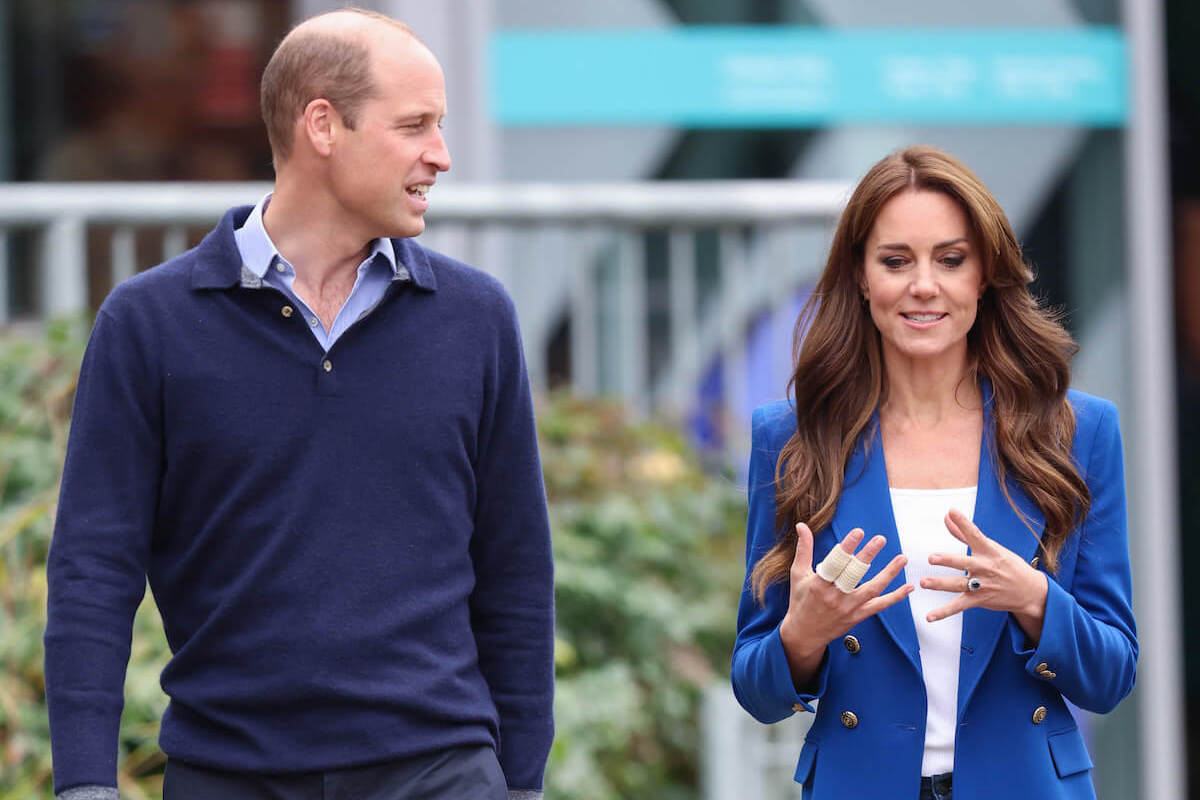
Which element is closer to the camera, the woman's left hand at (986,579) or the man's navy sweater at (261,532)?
the woman's left hand at (986,579)

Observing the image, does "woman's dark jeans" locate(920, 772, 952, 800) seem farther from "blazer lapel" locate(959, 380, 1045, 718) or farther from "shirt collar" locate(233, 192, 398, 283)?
"shirt collar" locate(233, 192, 398, 283)

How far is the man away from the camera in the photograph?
2.93 metres

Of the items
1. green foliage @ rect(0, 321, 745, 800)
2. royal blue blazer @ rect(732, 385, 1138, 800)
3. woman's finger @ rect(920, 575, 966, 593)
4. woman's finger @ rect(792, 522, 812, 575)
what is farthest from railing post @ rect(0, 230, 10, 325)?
woman's finger @ rect(920, 575, 966, 593)

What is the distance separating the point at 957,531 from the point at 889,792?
0.47 m

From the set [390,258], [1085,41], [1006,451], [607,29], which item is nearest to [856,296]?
[1006,451]

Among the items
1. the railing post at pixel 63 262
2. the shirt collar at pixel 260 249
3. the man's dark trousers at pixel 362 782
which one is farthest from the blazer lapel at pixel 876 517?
the railing post at pixel 63 262

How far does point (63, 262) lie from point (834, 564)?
371 centimetres

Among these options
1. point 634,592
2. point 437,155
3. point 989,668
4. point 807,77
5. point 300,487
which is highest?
point 807,77

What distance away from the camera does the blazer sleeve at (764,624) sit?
2996 millimetres

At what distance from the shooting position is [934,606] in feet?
9.70

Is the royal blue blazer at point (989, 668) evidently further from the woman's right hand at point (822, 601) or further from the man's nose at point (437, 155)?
the man's nose at point (437, 155)

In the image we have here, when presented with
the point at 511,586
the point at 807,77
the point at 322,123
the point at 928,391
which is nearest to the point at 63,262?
the point at 807,77

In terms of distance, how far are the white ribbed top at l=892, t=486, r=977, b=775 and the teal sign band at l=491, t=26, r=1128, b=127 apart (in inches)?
158

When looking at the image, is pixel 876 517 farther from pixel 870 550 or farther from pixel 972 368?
pixel 972 368
